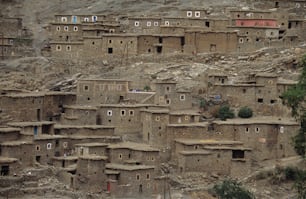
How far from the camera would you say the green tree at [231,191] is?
163 ft

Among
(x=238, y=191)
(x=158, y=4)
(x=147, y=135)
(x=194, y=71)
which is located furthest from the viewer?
(x=158, y=4)

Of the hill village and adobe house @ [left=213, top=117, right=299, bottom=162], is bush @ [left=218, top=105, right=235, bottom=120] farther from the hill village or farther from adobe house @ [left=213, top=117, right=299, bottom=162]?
adobe house @ [left=213, top=117, right=299, bottom=162]

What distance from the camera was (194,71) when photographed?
57625 mm

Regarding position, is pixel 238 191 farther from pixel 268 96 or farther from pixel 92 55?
pixel 92 55

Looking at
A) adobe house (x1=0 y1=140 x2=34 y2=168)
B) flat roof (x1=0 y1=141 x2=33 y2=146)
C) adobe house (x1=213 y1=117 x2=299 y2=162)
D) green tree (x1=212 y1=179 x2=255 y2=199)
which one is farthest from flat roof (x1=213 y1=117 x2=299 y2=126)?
flat roof (x1=0 y1=141 x2=33 y2=146)

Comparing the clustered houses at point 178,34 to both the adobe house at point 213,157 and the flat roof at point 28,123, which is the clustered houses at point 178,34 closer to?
the flat roof at point 28,123

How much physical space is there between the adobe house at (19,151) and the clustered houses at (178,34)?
30.6 ft

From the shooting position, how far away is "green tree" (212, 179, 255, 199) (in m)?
49.6

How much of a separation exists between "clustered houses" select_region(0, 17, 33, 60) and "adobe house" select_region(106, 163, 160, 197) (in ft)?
38.4

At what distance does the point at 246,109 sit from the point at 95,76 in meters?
7.56

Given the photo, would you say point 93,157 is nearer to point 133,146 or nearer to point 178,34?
point 133,146

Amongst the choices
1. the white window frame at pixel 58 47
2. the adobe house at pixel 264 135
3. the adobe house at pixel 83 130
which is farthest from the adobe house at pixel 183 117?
the white window frame at pixel 58 47

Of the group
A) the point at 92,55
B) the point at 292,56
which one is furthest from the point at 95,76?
the point at 292,56

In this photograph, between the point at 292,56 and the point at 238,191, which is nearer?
the point at 238,191
